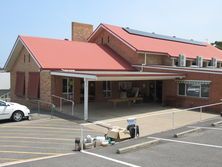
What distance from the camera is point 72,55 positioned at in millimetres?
27750

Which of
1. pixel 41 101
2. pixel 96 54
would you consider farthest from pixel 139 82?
pixel 41 101

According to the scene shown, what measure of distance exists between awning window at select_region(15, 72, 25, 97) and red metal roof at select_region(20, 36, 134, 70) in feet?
10.2

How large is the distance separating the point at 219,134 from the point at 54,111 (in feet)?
40.5

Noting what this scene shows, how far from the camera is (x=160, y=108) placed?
25.7 meters

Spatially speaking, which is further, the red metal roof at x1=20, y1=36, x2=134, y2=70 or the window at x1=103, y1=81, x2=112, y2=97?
the window at x1=103, y1=81, x2=112, y2=97

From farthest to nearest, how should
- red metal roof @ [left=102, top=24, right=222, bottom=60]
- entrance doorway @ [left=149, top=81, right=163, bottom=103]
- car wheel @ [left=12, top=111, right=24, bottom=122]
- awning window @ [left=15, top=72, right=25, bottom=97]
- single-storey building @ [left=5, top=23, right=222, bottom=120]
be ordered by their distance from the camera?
red metal roof @ [left=102, top=24, right=222, bottom=60] < entrance doorway @ [left=149, top=81, right=163, bottom=103] < awning window @ [left=15, top=72, right=25, bottom=97] < single-storey building @ [left=5, top=23, right=222, bottom=120] < car wheel @ [left=12, top=111, right=24, bottom=122]

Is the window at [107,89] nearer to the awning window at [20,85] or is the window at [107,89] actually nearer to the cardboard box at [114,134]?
the awning window at [20,85]

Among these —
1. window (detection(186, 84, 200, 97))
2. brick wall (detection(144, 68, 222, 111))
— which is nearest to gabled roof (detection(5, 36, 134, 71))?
brick wall (detection(144, 68, 222, 111))

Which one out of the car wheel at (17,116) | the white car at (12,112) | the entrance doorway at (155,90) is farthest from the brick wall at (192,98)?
the car wheel at (17,116)

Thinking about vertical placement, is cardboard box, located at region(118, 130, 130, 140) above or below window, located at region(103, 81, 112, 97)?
below

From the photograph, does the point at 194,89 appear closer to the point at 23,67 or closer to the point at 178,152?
the point at 23,67

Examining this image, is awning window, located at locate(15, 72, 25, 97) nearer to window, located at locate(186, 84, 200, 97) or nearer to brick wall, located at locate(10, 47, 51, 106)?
brick wall, located at locate(10, 47, 51, 106)

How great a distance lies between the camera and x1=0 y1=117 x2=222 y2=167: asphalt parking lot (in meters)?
9.95

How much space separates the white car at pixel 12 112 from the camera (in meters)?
19.4
